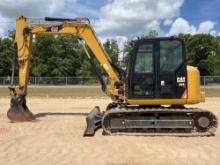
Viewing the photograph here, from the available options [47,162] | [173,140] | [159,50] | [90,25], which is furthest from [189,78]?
[47,162]

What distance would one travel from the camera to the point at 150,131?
50.1 feet

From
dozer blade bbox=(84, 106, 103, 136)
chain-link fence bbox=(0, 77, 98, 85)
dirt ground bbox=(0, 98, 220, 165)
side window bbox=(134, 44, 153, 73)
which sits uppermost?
chain-link fence bbox=(0, 77, 98, 85)

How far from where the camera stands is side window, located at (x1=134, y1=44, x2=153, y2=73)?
15250 millimetres

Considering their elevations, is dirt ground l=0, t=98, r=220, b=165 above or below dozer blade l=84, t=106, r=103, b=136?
below

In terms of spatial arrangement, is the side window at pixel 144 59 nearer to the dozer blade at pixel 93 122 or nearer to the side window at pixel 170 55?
the side window at pixel 170 55

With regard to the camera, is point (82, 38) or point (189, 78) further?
point (82, 38)

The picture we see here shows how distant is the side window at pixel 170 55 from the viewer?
49.7 ft

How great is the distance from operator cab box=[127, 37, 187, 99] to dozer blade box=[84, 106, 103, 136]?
4.83 feet

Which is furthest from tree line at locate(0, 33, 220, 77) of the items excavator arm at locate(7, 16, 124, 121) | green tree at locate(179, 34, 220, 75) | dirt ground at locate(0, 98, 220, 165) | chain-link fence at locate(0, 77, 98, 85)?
dirt ground at locate(0, 98, 220, 165)

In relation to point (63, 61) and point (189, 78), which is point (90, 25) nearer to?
point (189, 78)

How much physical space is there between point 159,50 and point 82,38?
4.20 meters

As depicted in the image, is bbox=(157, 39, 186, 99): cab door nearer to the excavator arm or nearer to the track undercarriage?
the track undercarriage

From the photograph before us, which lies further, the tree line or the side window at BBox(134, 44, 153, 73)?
the tree line

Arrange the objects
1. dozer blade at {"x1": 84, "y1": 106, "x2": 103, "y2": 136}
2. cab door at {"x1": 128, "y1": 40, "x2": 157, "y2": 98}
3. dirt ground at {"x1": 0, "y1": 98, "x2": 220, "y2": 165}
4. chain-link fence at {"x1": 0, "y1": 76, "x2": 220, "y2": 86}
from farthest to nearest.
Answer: chain-link fence at {"x1": 0, "y1": 76, "x2": 220, "y2": 86}
cab door at {"x1": 128, "y1": 40, "x2": 157, "y2": 98}
dozer blade at {"x1": 84, "y1": 106, "x2": 103, "y2": 136}
dirt ground at {"x1": 0, "y1": 98, "x2": 220, "y2": 165}
